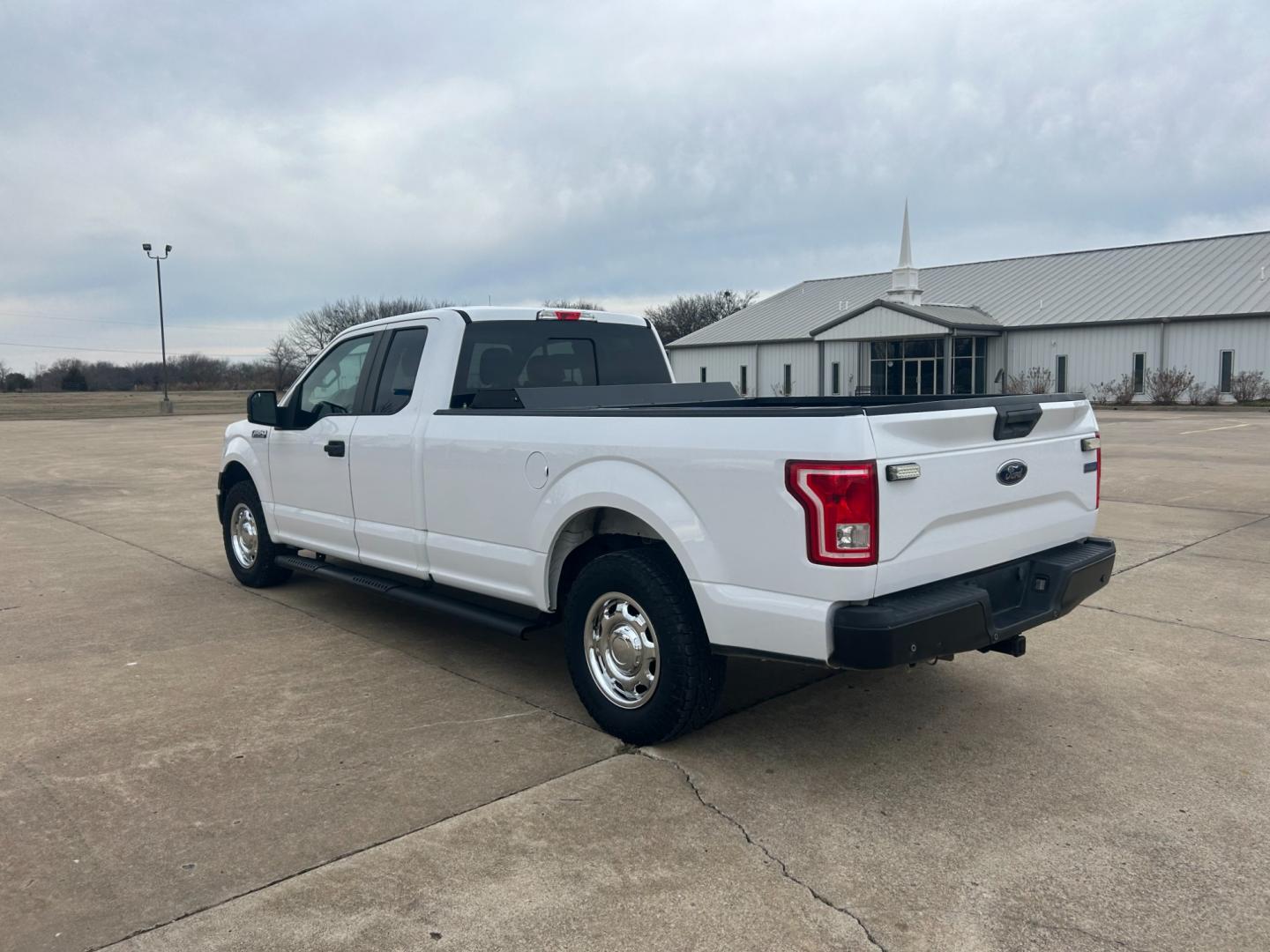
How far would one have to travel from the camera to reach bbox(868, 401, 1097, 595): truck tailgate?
3.55m

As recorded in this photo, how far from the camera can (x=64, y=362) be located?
9262 cm

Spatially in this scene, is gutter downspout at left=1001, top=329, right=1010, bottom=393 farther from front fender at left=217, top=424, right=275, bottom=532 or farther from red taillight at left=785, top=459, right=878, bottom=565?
red taillight at left=785, top=459, right=878, bottom=565

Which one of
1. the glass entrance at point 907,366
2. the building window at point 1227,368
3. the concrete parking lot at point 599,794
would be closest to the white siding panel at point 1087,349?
the building window at point 1227,368

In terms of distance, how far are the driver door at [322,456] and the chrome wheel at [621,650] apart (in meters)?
2.24

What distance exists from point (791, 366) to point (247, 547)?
4462cm

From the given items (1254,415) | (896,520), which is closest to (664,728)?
(896,520)

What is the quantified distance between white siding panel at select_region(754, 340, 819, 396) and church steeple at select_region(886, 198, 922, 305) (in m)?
4.75

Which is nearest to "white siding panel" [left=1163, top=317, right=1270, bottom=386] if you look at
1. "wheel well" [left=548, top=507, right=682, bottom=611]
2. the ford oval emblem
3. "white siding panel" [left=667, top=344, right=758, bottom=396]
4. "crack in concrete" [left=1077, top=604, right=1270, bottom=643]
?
"white siding panel" [left=667, top=344, right=758, bottom=396]

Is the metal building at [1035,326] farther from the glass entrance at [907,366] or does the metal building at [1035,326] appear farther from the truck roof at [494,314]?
the truck roof at [494,314]

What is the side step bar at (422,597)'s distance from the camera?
4.88 metres

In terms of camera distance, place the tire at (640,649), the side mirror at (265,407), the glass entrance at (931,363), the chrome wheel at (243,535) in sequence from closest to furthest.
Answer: the tire at (640,649) < the side mirror at (265,407) < the chrome wheel at (243,535) < the glass entrance at (931,363)

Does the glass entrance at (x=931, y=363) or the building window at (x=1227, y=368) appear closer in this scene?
the building window at (x=1227, y=368)

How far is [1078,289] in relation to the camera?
146 feet

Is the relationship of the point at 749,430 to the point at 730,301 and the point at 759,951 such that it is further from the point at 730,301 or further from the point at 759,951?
the point at 730,301
